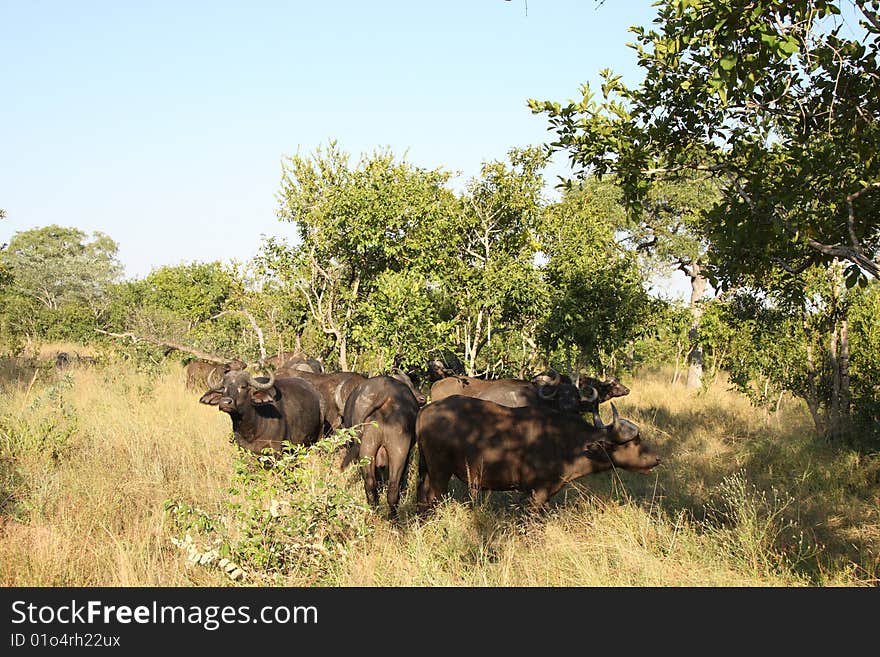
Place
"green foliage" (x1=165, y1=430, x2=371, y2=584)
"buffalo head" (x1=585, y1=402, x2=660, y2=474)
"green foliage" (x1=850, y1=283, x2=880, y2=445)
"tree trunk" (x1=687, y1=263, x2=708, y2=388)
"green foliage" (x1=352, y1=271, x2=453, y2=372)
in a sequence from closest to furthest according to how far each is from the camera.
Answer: "green foliage" (x1=165, y1=430, x2=371, y2=584)
"buffalo head" (x1=585, y1=402, x2=660, y2=474)
"green foliage" (x1=352, y1=271, x2=453, y2=372)
"green foliage" (x1=850, y1=283, x2=880, y2=445)
"tree trunk" (x1=687, y1=263, x2=708, y2=388)

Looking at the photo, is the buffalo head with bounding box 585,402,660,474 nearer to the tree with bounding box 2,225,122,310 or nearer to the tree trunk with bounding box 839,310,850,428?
the tree trunk with bounding box 839,310,850,428

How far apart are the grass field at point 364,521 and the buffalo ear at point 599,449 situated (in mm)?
523

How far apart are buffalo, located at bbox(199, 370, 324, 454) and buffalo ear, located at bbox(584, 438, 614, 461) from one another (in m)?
3.98

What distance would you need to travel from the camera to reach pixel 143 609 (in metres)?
4.86

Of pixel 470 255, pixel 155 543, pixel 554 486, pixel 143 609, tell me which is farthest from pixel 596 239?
pixel 143 609

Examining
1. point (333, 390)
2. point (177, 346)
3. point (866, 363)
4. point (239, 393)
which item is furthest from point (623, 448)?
point (177, 346)

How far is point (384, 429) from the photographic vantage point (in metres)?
9.07

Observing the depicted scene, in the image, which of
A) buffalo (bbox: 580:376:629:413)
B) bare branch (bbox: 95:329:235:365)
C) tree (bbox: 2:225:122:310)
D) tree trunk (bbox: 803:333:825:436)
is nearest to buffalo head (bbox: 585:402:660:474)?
buffalo (bbox: 580:376:629:413)

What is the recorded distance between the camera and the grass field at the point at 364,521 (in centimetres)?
573

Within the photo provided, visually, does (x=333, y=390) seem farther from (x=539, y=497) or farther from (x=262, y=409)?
(x=539, y=497)

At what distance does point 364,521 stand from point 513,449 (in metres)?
2.26

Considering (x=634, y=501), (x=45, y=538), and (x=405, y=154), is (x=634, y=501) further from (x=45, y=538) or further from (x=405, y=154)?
(x=405, y=154)

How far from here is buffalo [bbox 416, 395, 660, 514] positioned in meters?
8.29

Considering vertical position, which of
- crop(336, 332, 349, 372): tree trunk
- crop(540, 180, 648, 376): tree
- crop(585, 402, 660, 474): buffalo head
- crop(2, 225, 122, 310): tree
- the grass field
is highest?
crop(2, 225, 122, 310): tree
